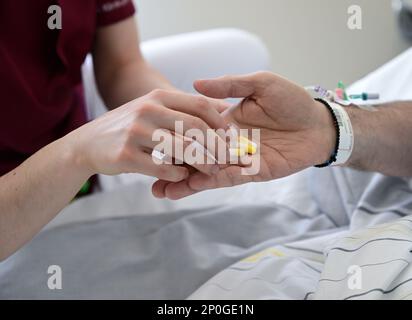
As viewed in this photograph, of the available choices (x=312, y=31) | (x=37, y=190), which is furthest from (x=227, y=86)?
(x=312, y=31)

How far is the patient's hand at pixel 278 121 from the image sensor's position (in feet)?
1.94

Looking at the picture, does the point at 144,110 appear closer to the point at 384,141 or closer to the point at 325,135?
the point at 325,135

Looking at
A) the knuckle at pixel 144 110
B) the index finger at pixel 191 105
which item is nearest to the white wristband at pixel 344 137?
the index finger at pixel 191 105

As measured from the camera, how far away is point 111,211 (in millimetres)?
829

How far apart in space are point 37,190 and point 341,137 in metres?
0.41

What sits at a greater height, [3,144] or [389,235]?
[3,144]

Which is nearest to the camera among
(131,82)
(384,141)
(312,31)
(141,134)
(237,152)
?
(141,134)

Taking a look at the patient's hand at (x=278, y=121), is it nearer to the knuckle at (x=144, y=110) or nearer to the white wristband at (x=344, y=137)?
the white wristband at (x=344, y=137)

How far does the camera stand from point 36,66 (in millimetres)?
759

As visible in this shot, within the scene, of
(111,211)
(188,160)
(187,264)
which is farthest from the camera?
(111,211)

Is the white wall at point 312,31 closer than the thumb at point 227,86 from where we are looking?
No
